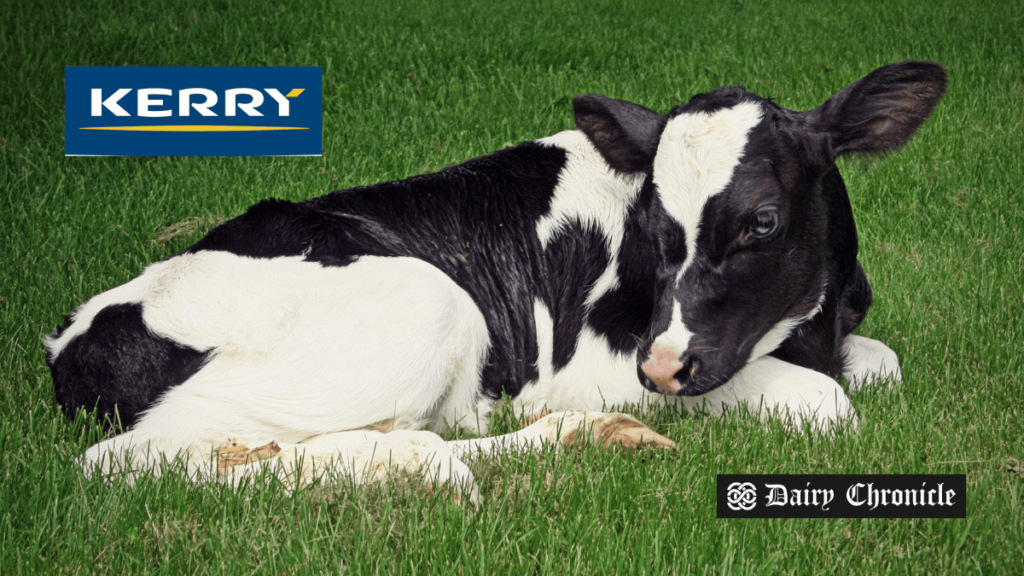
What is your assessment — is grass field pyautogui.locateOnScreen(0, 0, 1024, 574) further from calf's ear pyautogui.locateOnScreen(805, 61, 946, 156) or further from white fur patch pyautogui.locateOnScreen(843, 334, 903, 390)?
calf's ear pyautogui.locateOnScreen(805, 61, 946, 156)

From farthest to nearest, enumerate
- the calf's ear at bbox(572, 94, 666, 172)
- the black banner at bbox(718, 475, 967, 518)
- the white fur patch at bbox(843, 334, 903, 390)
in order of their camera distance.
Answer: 1. the white fur patch at bbox(843, 334, 903, 390)
2. the calf's ear at bbox(572, 94, 666, 172)
3. the black banner at bbox(718, 475, 967, 518)

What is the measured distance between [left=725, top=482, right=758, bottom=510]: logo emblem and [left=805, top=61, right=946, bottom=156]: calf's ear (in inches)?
60.3

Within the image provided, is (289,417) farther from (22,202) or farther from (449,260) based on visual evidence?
(22,202)

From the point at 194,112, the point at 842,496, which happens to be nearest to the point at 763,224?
the point at 842,496

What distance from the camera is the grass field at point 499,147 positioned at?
8.87ft

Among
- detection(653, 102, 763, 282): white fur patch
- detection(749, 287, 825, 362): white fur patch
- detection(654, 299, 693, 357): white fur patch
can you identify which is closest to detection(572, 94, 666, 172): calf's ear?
detection(653, 102, 763, 282): white fur patch

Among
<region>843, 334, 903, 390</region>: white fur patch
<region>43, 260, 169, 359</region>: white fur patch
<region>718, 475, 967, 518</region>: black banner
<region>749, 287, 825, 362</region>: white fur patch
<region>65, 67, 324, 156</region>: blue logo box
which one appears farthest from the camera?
<region>65, 67, 324, 156</region>: blue logo box

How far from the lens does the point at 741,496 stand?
9.67 ft

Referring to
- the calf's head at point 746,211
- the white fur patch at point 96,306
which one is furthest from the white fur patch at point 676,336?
the white fur patch at point 96,306

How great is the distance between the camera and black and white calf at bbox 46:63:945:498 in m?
3.36

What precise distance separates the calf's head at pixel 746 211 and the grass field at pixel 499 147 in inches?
13.1

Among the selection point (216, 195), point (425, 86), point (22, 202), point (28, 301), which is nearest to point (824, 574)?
point (28, 301)

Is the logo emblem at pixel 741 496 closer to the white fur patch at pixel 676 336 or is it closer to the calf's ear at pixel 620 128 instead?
the white fur patch at pixel 676 336

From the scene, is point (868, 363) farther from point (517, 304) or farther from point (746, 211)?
point (517, 304)
